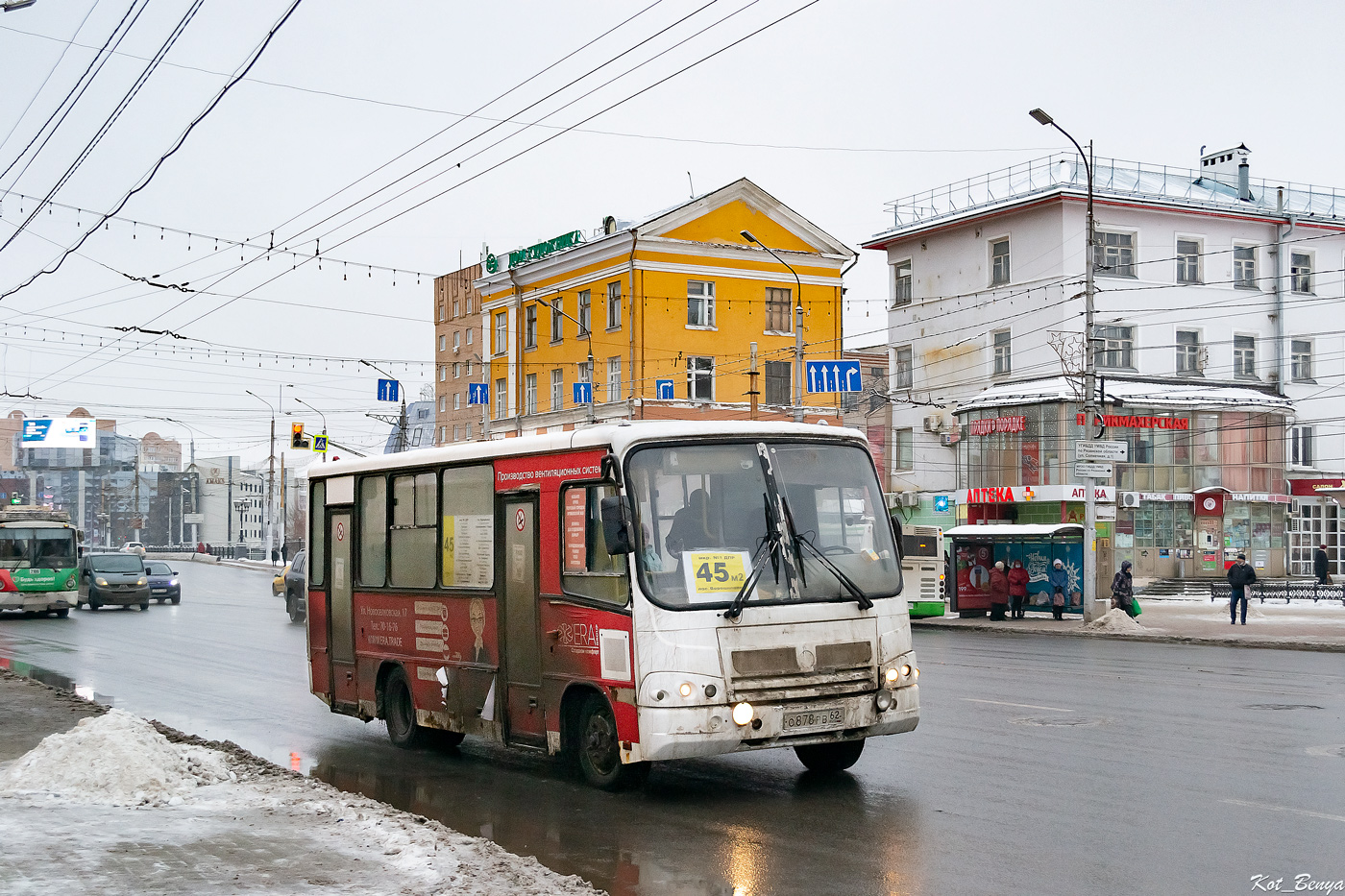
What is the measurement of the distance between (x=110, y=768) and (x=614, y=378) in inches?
1840

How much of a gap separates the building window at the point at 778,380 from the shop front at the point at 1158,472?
25.4 feet

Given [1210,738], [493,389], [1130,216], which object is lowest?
[1210,738]

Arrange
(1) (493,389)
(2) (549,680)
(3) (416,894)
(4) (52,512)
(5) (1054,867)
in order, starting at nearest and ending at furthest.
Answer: (3) (416,894) → (5) (1054,867) → (2) (549,680) → (4) (52,512) → (1) (493,389)

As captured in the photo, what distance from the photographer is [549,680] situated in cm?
1095

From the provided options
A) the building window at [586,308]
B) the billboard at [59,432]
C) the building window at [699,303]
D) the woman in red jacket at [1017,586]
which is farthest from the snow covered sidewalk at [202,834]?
the billboard at [59,432]

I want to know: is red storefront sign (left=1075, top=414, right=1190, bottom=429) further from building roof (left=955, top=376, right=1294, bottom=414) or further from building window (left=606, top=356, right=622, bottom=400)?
building window (left=606, top=356, right=622, bottom=400)

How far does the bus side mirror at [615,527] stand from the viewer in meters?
9.84

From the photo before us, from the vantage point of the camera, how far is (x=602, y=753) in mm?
10453

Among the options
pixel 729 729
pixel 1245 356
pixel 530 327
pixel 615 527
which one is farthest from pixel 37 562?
pixel 1245 356

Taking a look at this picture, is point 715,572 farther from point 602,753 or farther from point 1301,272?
point 1301,272

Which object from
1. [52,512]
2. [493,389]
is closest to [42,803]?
[52,512]

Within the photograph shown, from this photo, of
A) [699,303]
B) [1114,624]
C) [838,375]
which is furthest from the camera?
[699,303]

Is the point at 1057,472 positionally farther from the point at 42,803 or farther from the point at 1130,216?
the point at 42,803

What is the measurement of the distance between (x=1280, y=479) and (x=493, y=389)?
3468 centimetres
